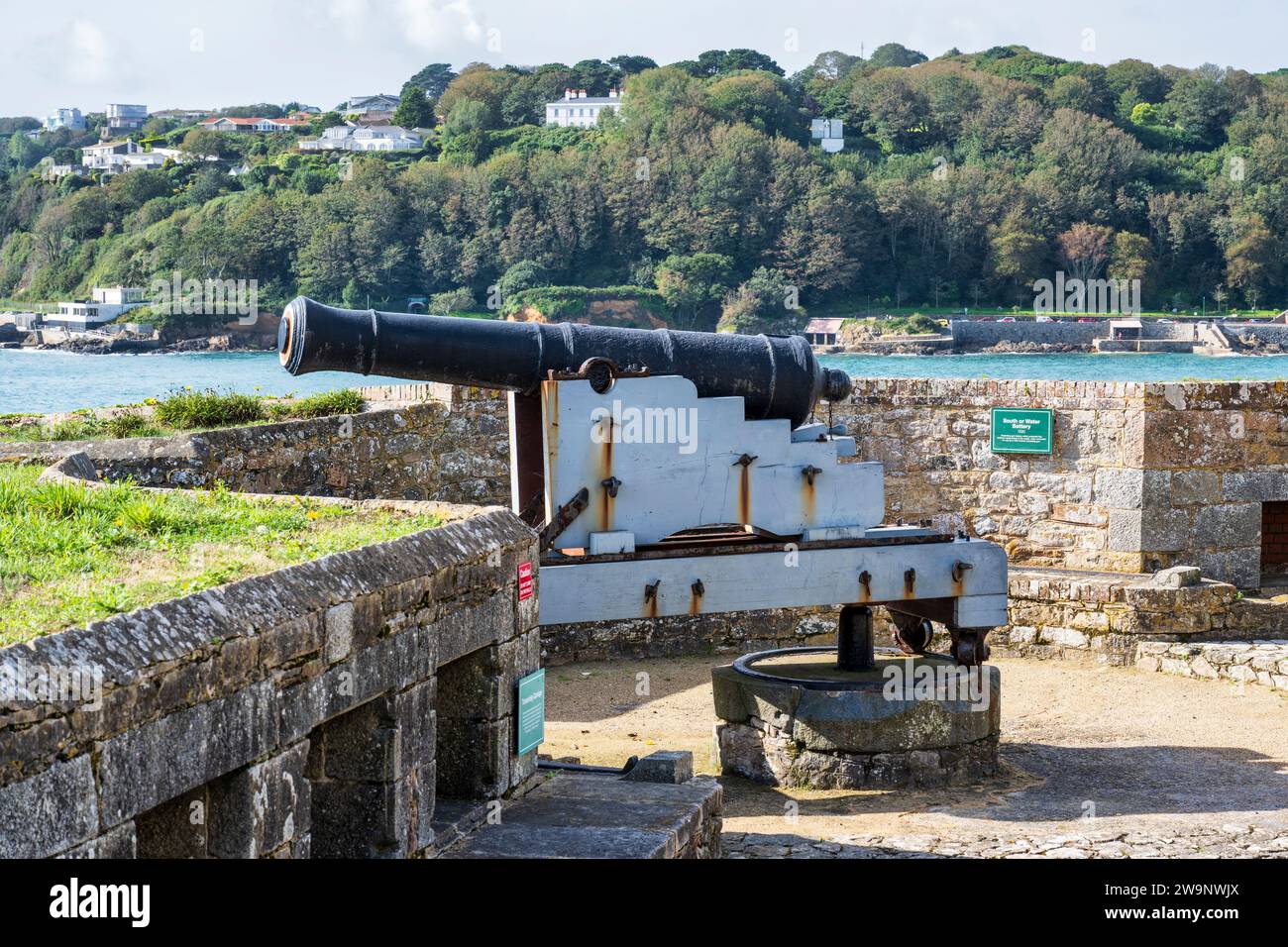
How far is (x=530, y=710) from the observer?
19.4 ft

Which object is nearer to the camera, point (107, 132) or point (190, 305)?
point (190, 305)

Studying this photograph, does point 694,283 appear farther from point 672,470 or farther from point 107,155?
point 672,470

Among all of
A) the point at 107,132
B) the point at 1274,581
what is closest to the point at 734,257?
the point at 1274,581

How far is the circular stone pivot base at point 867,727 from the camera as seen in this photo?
26.2ft

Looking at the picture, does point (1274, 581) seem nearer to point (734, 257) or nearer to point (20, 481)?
point (20, 481)

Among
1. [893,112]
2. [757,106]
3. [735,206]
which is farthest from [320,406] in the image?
[893,112]

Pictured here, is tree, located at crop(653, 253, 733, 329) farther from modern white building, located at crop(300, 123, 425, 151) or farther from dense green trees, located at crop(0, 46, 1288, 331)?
modern white building, located at crop(300, 123, 425, 151)

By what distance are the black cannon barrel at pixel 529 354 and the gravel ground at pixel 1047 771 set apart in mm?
1956

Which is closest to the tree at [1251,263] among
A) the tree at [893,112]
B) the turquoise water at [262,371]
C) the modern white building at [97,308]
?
the turquoise water at [262,371]

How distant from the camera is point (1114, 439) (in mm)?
11469

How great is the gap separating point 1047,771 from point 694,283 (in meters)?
47.5

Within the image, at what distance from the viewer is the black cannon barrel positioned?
691cm

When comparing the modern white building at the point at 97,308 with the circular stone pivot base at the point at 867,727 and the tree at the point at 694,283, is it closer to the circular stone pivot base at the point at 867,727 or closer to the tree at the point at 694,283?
the tree at the point at 694,283
